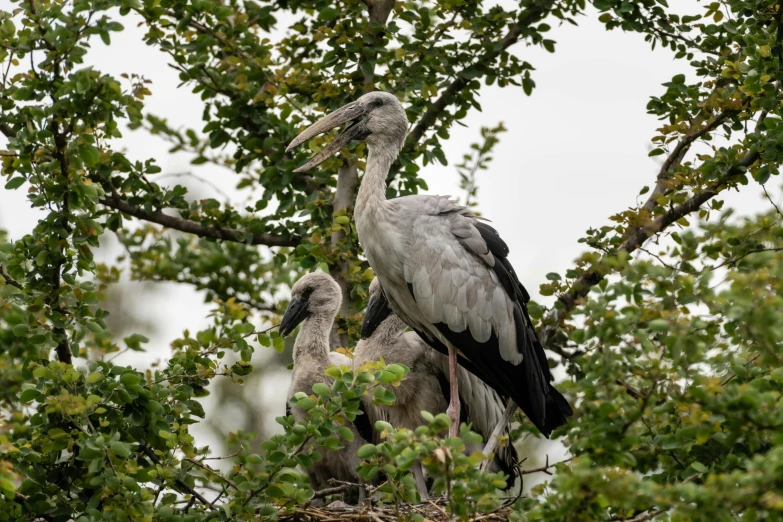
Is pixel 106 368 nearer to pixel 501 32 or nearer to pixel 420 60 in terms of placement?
pixel 420 60

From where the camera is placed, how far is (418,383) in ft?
26.4

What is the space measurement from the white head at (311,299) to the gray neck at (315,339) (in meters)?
0.07

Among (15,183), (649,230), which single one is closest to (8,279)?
(15,183)

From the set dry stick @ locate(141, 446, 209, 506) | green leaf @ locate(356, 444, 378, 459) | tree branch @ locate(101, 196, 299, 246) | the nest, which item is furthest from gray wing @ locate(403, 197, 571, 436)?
green leaf @ locate(356, 444, 378, 459)

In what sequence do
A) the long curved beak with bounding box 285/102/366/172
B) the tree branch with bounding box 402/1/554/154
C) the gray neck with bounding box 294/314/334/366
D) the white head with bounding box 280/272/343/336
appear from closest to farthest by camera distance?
1. the long curved beak with bounding box 285/102/366/172
2. the gray neck with bounding box 294/314/334/366
3. the white head with bounding box 280/272/343/336
4. the tree branch with bounding box 402/1/554/154

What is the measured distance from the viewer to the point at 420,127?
927 centimetres

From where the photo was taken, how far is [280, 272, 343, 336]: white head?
8.55m

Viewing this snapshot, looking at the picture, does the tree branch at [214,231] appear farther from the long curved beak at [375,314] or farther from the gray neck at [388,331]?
the gray neck at [388,331]

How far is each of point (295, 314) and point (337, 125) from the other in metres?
1.51

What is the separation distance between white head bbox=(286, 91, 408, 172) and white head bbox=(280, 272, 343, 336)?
1.08m

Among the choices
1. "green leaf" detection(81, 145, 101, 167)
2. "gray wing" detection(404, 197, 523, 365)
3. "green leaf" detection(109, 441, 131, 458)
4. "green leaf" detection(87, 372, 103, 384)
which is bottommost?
"green leaf" detection(109, 441, 131, 458)

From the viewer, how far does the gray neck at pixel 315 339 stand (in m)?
8.23

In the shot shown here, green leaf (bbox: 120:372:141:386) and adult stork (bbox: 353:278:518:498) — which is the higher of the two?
adult stork (bbox: 353:278:518:498)

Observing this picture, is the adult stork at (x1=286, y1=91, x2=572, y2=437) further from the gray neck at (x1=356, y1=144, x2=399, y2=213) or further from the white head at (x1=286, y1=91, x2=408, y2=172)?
the white head at (x1=286, y1=91, x2=408, y2=172)
